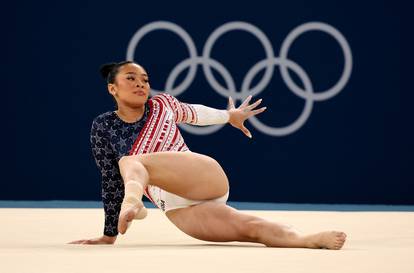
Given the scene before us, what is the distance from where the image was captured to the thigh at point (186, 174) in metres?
4.21

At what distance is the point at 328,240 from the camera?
4.00m

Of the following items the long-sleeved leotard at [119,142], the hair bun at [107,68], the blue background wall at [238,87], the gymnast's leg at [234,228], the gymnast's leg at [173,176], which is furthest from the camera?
the blue background wall at [238,87]

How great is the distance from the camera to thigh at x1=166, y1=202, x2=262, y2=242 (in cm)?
436

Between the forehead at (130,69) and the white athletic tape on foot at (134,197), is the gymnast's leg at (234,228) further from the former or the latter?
the forehead at (130,69)

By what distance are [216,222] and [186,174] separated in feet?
1.01

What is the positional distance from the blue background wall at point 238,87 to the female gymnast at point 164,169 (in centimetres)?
480

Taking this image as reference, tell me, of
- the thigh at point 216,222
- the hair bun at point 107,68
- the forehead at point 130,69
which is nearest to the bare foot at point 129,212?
the thigh at point 216,222

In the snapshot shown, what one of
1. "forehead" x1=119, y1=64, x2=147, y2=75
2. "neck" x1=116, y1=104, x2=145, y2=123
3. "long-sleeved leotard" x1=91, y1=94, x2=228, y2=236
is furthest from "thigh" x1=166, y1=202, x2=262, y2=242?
"forehead" x1=119, y1=64, x2=147, y2=75

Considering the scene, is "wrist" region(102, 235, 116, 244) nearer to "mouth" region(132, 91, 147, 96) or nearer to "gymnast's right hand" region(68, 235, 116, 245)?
"gymnast's right hand" region(68, 235, 116, 245)

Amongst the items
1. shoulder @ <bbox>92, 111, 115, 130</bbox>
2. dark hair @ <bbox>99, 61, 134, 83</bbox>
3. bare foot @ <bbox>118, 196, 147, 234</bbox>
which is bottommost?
bare foot @ <bbox>118, 196, 147, 234</bbox>

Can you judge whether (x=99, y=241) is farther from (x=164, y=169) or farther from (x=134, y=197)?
(x=134, y=197)

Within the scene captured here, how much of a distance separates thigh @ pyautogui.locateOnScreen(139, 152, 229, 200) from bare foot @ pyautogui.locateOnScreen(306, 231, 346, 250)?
0.61 meters

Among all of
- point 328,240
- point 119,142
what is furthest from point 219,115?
point 328,240
